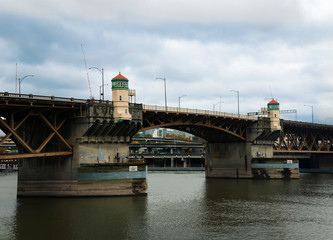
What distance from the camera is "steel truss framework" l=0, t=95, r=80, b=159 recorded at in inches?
2201

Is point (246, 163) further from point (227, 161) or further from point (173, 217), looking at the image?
point (173, 217)

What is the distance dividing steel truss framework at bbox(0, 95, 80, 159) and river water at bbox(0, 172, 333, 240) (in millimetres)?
7770

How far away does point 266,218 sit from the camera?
4769 centimetres

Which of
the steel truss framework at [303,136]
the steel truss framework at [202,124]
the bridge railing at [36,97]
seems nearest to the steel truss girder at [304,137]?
the steel truss framework at [303,136]

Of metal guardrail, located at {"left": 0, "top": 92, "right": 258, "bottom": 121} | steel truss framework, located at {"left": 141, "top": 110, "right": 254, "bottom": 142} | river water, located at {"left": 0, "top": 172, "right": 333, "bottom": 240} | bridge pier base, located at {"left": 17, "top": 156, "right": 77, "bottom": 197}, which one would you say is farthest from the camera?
steel truss framework, located at {"left": 141, "top": 110, "right": 254, "bottom": 142}

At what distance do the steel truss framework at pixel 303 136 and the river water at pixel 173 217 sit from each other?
2138 inches

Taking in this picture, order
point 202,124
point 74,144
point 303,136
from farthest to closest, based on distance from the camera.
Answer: point 303,136 < point 202,124 < point 74,144

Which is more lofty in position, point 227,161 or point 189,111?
point 189,111

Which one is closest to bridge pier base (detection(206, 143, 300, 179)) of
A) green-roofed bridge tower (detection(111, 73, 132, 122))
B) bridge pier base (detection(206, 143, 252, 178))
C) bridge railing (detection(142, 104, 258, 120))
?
bridge pier base (detection(206, 143, 252, 178))

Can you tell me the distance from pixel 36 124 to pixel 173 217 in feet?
96.0

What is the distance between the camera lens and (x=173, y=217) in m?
47.9

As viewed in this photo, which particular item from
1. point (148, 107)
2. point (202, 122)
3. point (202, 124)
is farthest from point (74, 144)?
point (202, 122)

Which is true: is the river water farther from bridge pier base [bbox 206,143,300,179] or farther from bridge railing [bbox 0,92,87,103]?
bridge pier base [bbox 206,143,300,179]

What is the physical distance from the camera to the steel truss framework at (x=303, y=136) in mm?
123562
